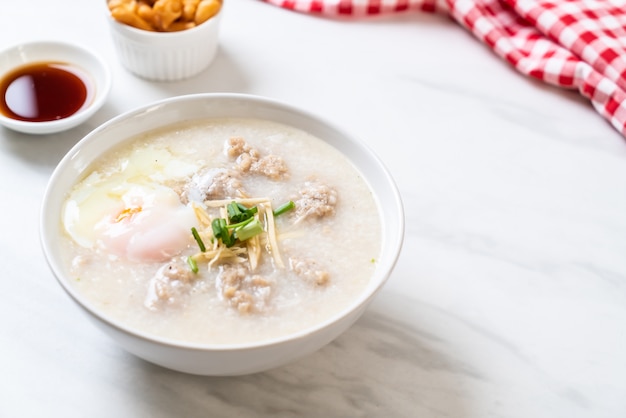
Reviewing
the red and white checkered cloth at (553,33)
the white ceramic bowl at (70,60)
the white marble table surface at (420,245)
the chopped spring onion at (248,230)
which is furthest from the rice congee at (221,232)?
the red and white checkered cloth at (553,33)

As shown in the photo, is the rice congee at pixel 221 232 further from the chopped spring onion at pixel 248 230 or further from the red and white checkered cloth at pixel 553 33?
the red and white checkered cloth at pixel 553 33

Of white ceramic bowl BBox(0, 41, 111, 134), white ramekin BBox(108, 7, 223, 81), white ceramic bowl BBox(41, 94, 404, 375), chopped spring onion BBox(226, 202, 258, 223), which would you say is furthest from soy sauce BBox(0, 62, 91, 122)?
chopped spring onion BBox(226, 202, 258, 223)

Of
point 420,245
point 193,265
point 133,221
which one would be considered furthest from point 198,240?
point 420,245

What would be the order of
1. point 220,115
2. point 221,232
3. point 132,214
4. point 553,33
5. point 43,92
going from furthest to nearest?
1. point 553,33
2. point 43,92
3. point 220,115
4. point 132,214
5. point 221,232

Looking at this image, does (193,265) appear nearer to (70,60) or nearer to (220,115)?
(220,115)

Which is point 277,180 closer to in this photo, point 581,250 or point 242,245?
point 242,245

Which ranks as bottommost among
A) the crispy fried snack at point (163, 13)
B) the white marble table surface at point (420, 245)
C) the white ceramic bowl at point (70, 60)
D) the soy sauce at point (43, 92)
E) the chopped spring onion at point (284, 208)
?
the white marble table surface at point (420, 245)

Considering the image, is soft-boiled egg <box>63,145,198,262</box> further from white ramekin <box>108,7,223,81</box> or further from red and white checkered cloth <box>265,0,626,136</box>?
red and white checkered cloth <box>265,0,626,136</box>
